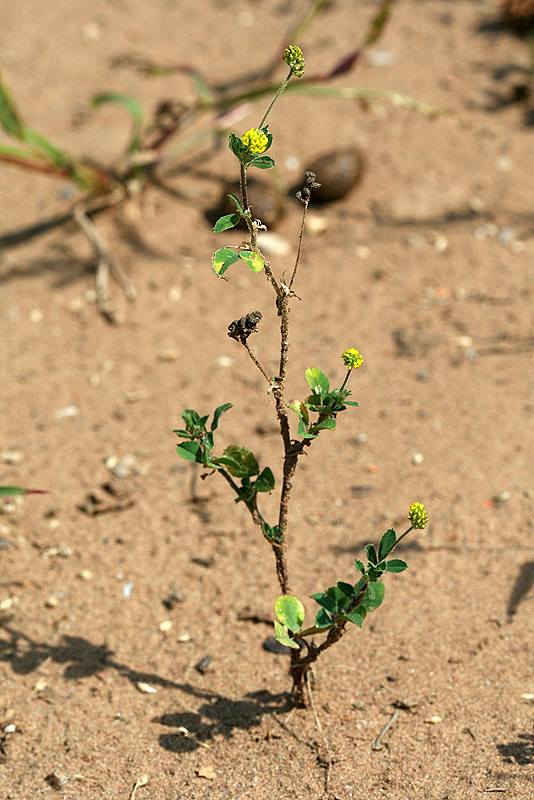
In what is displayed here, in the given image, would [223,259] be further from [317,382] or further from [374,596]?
[374,596]

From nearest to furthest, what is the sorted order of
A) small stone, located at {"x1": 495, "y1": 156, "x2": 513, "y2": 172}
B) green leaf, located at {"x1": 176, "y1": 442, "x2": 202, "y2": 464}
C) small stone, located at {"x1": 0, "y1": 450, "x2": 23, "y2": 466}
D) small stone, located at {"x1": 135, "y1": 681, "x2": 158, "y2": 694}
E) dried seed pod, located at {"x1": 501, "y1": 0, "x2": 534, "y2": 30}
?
green leaf, located at {"x1": 176, "y1": 442, "x2": 202, "y2": 464} < small stone, located at {"x1": 135, "y1": 681, "x2": 158, "y2": 694} < small stone, located at {"x1": 0, "y1": 450, "x2": 23, "y2": 466} < small stone, located at {"x1": 495, "y1": 156, "x2": 513, "y2": 172} < dried seed pod, located at {"x1": 501, "y1": 0, "x2": 534, "y2": 30}

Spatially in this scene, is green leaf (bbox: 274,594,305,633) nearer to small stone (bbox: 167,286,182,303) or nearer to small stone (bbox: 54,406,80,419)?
small stone (bbox: 54,406,80,419)

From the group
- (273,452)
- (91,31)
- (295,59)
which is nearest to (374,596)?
(295,59)

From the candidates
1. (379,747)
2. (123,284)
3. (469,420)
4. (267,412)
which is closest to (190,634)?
(379,747)

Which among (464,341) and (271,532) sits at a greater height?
(464,341)

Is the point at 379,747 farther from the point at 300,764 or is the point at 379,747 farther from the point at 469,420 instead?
the point at 469,420

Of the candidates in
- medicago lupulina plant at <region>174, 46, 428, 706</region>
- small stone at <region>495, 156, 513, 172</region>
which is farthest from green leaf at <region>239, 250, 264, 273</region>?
small stone at <region>495, 156, 513, 172</region>

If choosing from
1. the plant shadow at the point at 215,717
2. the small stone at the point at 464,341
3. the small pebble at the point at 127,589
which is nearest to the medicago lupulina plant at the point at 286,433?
the plant shadow at the point at 215,717
